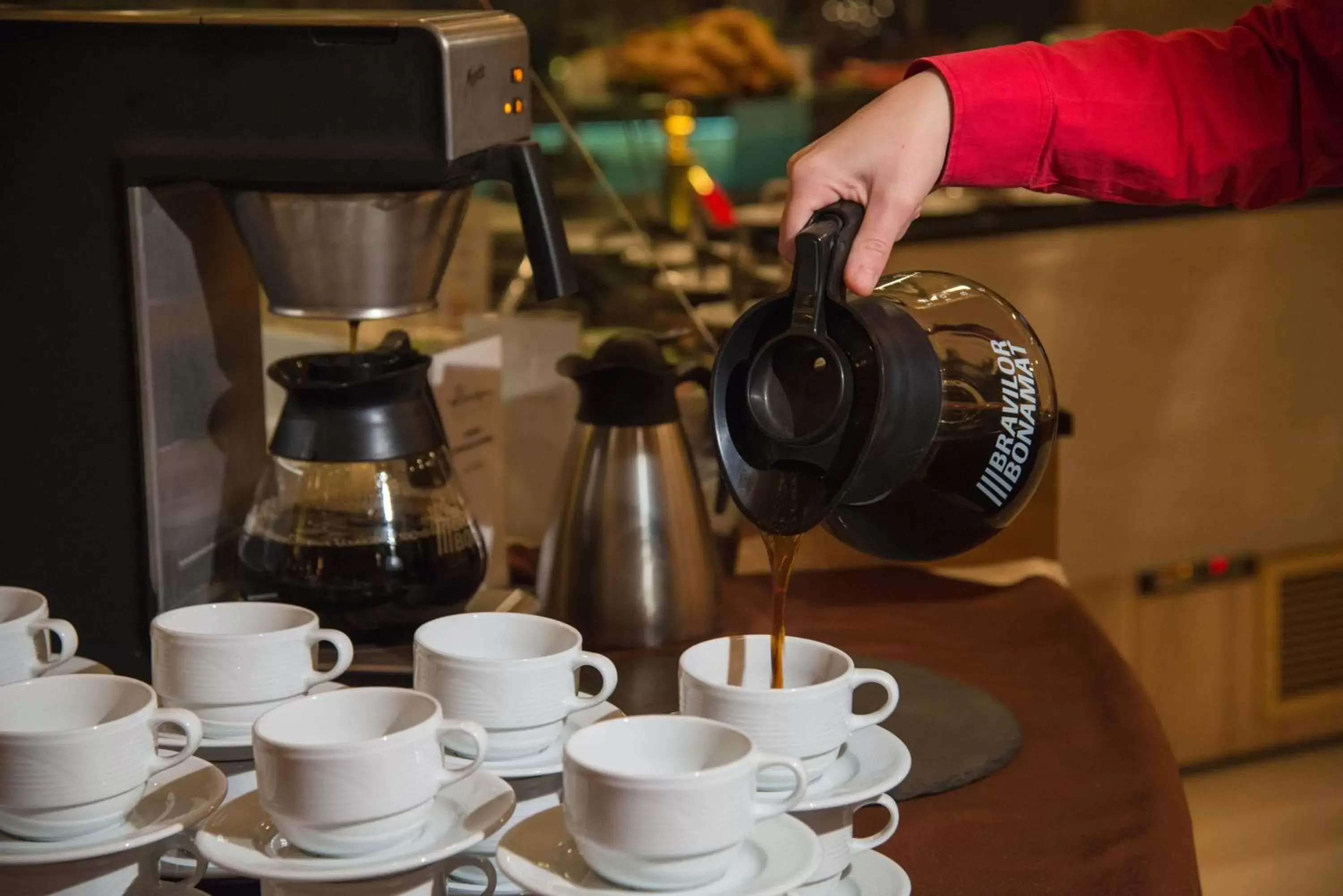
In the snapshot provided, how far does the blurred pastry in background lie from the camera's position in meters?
2.42

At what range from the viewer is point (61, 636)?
1038mm

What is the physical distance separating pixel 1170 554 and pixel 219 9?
1956 mm

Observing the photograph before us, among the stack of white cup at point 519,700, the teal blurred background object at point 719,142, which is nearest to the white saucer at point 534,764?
the stack of white cup at point 519,700

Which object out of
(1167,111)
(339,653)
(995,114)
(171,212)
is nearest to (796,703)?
(339,653)

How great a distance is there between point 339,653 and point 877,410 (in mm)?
412

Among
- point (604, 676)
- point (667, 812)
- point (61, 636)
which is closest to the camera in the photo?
point (667, 812)

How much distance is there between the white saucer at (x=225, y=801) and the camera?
0.88m

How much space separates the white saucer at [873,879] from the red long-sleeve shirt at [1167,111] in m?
0.47

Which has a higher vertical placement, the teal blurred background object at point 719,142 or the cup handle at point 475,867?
the teal blurred background object at point 719,142

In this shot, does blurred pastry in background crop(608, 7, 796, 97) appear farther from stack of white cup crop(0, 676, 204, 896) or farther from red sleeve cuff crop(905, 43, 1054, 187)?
stack of white cup crop(0, 676, 204, 896)

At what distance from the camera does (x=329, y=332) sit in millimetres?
1599

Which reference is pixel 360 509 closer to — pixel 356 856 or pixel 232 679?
pixel 232 679

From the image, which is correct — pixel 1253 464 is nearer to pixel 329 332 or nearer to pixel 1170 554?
pixel 1170 554

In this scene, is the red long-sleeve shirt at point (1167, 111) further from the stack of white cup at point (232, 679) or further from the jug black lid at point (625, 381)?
the stack of white cup at point (232, 679)
